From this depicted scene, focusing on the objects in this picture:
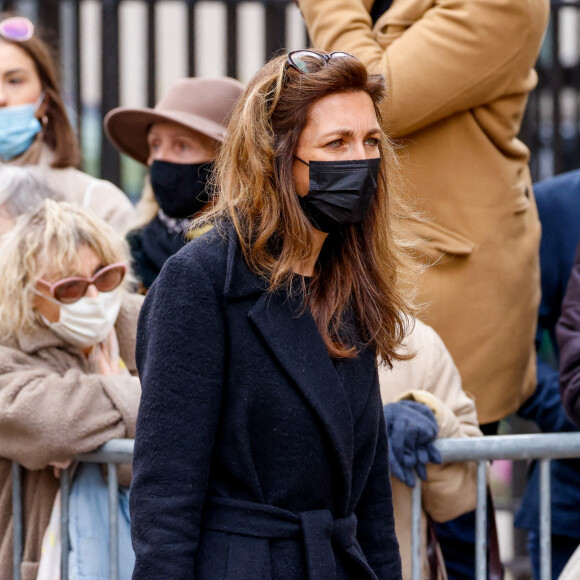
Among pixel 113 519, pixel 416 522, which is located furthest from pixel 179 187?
pixel 416 522

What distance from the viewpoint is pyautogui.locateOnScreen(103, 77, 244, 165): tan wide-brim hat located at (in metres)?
4.05

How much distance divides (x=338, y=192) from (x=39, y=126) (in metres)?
2.41

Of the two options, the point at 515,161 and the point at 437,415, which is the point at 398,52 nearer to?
the point at 515,161

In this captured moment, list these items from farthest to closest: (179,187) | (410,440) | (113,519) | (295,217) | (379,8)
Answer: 1. (179,187)
2. (379,8)
3. (113,519)
4. (410,440)
5. (295,217)

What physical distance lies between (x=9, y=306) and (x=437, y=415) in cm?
123

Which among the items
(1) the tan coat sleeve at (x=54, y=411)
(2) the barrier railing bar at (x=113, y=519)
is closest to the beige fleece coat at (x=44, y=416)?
(1) the tan coat sleeve at (x=54, y=411)

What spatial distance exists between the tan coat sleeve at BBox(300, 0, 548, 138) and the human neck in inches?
46.4

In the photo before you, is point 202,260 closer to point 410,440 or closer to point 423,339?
point 410,440

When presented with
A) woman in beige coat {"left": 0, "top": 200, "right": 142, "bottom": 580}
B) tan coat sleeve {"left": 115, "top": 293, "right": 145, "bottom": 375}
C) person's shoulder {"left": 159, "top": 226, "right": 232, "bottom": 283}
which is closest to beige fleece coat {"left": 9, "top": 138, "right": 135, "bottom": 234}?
tan coat sleeve {"left": 115, "top": 293, "right": 145, "bottom": 375}

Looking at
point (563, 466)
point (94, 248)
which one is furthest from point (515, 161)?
point (94, 248)

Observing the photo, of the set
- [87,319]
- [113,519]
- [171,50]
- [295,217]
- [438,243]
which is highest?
[295,217]

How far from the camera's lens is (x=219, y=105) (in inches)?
165

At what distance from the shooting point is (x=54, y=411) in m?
3.09

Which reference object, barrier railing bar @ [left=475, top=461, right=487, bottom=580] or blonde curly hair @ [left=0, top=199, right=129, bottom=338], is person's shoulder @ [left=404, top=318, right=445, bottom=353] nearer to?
barrier railing bar @ [left=475, top=461, right=487, bottom=580]
